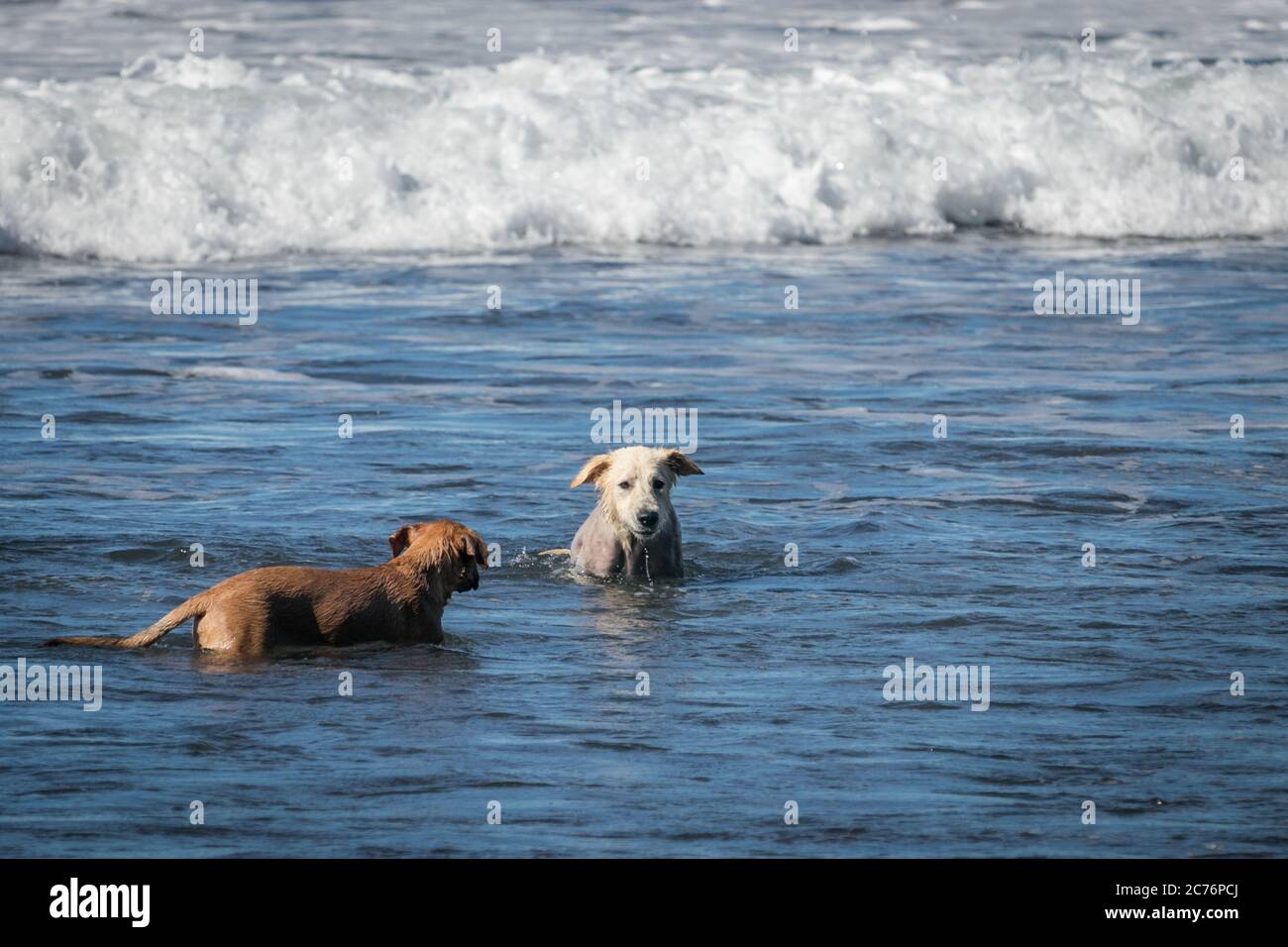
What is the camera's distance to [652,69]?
28.9 m

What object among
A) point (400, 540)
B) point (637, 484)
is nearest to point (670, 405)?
point (637, 484)

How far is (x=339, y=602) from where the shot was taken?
873 centimetres

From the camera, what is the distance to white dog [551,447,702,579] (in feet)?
35.8

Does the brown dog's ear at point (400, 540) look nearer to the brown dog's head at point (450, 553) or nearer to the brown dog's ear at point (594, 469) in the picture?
the brown dog's head at point (450, 553)

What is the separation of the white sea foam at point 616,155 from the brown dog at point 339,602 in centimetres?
1435

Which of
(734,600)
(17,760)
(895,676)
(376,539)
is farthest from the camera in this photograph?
(376,539)

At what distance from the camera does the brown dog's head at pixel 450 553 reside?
9.09m

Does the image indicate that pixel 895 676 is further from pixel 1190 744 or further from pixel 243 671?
pixel 243 671

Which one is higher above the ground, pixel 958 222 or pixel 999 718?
pixel 958 222

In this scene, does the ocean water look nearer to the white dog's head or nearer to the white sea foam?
the white sea foam

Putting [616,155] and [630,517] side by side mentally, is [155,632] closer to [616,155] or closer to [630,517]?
[630,517]

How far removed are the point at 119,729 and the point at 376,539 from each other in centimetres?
392
